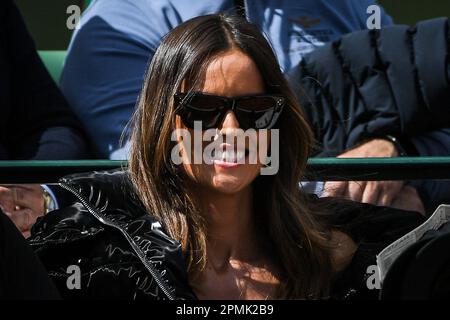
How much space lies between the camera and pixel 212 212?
1.58 meters

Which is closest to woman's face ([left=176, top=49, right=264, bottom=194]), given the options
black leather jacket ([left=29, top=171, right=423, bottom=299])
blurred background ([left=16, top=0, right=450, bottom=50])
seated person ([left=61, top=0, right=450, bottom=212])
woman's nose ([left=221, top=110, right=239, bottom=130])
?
woman's nose ([left=221, top=110, right=239, bottom=130])

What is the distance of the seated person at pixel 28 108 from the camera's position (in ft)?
6.88

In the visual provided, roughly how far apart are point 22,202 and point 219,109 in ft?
1.31

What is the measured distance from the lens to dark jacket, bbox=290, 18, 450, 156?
7.06 ft

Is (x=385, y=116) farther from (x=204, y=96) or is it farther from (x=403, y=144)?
(x=204, y=96)

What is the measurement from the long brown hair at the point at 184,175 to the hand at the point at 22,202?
192mm

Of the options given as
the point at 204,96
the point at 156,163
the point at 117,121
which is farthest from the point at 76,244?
the point at 117,121

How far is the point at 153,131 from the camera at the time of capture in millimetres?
1537

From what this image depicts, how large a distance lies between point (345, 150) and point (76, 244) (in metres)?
0.84

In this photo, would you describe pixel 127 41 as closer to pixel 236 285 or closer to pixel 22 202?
pixel 22 202
